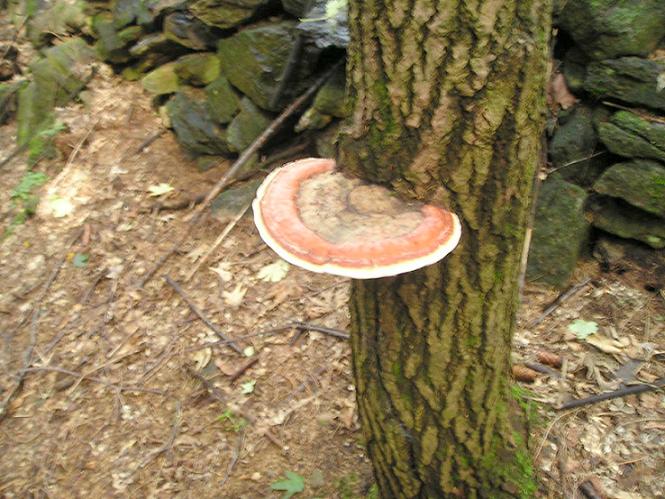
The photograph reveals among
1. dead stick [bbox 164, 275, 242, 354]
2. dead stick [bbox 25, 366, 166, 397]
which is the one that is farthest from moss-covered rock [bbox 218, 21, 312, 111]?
dead stick [bbox 25, 366, 166, 397]

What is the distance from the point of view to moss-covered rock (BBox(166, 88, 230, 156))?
5406 mm

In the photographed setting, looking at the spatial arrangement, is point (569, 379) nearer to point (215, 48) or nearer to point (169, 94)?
point (215, 48)

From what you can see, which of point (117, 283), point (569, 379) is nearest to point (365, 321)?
point (569, 379)

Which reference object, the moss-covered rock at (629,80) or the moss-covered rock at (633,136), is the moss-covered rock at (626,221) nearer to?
the moss-covered rock at (633,136)

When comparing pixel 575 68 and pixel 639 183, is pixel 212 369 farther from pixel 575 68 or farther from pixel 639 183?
pixel 575 68

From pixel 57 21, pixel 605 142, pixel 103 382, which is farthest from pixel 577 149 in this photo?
pixel 57 21

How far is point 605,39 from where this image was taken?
3.40 metres

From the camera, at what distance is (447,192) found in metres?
1.72

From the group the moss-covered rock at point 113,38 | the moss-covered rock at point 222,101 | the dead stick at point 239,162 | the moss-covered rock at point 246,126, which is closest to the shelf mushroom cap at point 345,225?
the dead stick at point 239,162

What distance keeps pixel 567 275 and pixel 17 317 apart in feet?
16.3

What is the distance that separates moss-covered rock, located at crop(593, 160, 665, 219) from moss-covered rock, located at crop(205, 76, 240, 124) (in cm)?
358

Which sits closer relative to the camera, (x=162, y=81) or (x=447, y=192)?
(x=447, y=192)

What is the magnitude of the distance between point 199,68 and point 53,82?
2.75 meters

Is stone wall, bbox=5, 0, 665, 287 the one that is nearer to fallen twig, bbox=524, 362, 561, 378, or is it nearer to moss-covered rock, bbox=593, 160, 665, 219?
moss-covered rock, bbox=593, 160, 665, 219
